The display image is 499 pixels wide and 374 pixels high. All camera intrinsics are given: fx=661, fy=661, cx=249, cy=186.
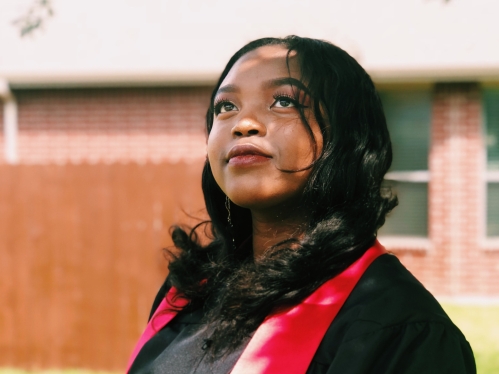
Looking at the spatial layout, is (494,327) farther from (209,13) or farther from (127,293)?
(209,13)

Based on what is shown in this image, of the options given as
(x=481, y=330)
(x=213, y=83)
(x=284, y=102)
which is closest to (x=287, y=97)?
(x=284, y=102)

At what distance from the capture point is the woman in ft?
4.77

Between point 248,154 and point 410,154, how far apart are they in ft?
22.3

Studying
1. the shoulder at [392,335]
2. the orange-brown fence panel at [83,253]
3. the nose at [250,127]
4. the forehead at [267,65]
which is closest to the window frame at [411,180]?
the orange-brown fence panel at [83,253]

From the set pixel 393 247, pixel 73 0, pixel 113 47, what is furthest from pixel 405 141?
pixel 73 0

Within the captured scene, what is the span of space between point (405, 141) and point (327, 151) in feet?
22.0

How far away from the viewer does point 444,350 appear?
56.2 inches

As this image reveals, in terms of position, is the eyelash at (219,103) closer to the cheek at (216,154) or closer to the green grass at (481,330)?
the cheek at (216,154)

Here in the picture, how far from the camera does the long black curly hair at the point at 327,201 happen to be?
5.50ft

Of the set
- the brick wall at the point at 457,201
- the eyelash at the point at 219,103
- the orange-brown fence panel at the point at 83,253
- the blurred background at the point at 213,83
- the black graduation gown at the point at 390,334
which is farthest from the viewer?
the brick wall at the point at 457,201

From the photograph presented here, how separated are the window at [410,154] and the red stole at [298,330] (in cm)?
658

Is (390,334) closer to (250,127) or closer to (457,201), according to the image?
(250,127)

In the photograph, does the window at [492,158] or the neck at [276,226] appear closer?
the neck at [276,226]

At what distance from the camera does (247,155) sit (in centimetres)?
173
